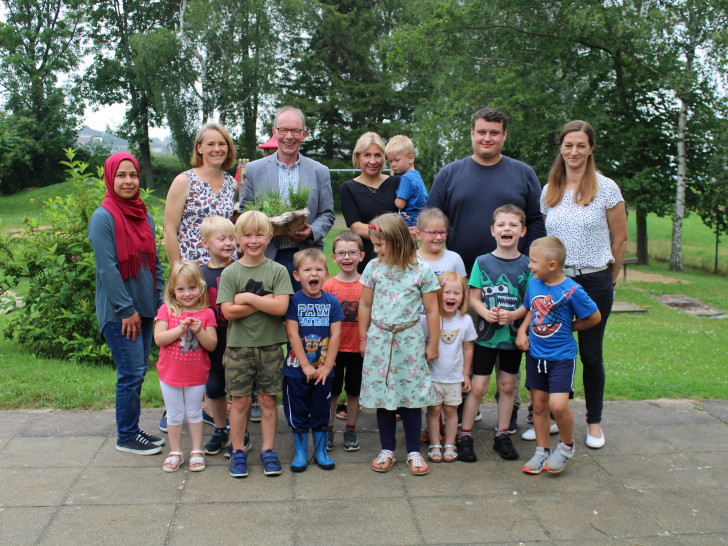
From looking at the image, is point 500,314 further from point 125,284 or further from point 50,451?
point 50,451

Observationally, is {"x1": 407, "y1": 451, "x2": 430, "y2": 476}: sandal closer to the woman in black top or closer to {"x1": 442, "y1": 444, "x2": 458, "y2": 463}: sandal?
{"x1": 442, "y1": 444, "x2": 458, "y2": 463}: sandal

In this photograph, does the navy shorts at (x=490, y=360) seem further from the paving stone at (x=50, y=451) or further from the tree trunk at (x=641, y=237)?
the tree trunk at (x=641, y=237)

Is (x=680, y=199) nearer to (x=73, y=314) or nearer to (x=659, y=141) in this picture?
(x=659, y=141)

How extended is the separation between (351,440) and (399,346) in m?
0.80

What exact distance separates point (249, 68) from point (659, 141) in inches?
834

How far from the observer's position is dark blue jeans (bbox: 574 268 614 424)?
13.5ft

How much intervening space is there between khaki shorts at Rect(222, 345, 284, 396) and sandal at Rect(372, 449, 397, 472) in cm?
75

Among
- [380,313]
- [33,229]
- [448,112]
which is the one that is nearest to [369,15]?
[448,112]

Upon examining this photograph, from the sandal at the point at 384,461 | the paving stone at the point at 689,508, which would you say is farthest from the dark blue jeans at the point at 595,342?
the sandal at the point at 384,461

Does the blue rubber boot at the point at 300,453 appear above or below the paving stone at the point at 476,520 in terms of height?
above

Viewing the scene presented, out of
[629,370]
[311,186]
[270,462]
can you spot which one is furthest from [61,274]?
[629,370]

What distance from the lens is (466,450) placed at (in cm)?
399

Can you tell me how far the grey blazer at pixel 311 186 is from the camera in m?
4.34

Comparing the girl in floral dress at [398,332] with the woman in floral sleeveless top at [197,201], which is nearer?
the girl in floral dress at [398,332]
